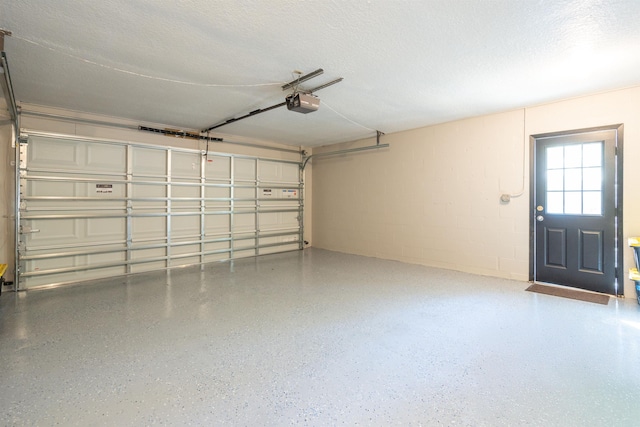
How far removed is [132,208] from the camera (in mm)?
4848

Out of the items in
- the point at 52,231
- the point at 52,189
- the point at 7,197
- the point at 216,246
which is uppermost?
the point at 52,189

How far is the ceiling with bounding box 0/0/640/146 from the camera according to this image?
6.89ft

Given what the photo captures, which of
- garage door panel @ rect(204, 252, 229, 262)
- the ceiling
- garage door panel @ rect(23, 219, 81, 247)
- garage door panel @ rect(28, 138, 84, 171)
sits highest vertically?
the ceiling

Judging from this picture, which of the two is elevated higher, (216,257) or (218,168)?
(218,168)

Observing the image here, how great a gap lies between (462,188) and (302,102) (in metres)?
3.09

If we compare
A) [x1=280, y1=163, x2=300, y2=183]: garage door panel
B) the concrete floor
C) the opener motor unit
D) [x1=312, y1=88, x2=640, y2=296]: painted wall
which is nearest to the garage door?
[x1=280, y1=163, x2=300, y2=183]: garage door panel

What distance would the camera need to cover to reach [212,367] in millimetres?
2088

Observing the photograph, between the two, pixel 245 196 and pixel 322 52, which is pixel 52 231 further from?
pixel 322 52

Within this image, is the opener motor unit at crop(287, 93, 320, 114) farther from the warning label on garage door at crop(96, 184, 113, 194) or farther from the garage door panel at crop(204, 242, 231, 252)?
the garage door panel at crop(204, 242, 231, 252)

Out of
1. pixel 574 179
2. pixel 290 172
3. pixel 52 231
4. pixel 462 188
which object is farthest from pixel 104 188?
pixel 574 179

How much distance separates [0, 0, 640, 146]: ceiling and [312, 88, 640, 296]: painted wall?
13.5 inches

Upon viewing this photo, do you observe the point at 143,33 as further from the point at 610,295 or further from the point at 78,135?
the point at 610,295

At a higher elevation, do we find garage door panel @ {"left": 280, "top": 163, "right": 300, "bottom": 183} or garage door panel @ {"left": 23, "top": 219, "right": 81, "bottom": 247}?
garage door panel @ {"left": 280, "top": 163, "right": 300, "bottom": 183}

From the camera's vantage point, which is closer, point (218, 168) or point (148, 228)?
point (148, 228)
